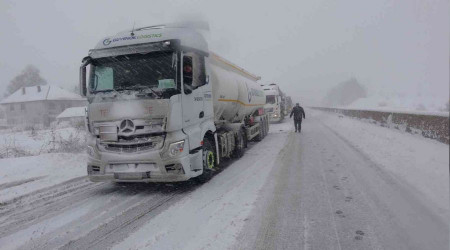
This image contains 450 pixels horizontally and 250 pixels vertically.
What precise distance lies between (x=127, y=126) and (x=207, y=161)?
2130mm

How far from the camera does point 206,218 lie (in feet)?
15.2

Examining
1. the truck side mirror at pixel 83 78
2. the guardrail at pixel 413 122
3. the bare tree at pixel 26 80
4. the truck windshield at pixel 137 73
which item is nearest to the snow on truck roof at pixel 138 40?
the truck windshield at pixel 137 73

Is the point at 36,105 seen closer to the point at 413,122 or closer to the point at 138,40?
the point at 138,40

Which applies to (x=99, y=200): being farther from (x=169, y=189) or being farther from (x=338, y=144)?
(x=338, y=144)

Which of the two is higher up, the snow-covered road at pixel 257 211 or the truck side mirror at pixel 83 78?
the truck side mirror at pixel 83 78

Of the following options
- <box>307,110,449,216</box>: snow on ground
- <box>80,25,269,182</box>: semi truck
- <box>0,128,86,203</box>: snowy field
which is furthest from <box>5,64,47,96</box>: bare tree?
<box>307,110,449,216</box>: snow on ground

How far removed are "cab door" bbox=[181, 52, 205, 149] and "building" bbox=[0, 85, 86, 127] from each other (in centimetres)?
5214

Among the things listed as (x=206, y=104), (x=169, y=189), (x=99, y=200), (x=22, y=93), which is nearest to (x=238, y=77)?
(x=206, y=104)

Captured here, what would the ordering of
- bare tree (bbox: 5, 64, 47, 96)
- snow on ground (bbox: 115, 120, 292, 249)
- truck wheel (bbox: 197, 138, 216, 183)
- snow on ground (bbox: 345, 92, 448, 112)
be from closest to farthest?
snow on ground (bbox: 345, 92, 448, 112) < snow on ground (bbox: 115, 120, 292, 249) < truck wheel (bbox: 197, 138, 216, 183) < bare tree (bbox: 5, 64, 47, 96)

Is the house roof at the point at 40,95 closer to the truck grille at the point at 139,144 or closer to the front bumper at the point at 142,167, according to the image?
the front bumper at the point at 142,167

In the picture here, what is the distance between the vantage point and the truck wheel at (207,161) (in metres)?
6.84

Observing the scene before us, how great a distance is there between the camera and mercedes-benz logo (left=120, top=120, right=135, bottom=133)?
19.0 ft

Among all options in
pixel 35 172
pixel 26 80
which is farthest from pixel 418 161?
pixel 26 80

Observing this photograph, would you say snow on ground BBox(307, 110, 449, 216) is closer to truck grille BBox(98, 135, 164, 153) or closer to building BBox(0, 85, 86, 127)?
truck grille BBox(98, 135, 164, 153)
